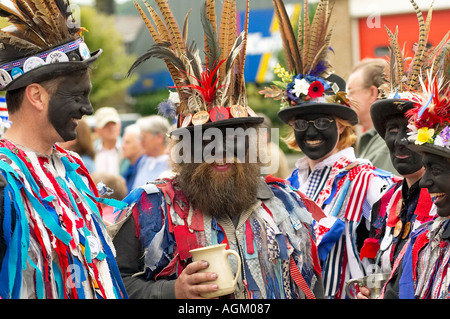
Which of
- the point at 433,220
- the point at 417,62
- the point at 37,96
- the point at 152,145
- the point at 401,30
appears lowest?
the point at 433,220

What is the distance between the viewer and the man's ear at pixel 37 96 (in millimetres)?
2701

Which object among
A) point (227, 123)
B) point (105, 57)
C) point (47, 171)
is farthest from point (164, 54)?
point (105, 57)

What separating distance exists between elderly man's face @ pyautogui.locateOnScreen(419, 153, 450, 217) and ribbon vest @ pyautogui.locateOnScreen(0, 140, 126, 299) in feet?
4.80

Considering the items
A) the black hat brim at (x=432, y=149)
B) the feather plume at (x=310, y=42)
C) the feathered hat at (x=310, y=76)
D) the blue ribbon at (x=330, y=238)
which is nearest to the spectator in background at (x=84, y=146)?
the feathered hat at (x=310, y=76)

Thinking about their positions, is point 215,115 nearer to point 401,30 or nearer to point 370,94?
point 370,94

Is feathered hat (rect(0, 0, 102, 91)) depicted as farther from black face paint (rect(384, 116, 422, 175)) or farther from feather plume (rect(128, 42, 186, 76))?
black face paint (rect(384, 116, 422, 175))

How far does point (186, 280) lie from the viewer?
9.66 feet

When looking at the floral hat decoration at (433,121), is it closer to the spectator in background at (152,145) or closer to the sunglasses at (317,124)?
the sunglasses at (317,124)

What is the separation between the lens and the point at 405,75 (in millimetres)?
3824

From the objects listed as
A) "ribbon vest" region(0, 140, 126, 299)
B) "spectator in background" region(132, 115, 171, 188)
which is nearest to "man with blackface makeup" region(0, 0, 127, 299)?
"ribbon vest" region(0, 140, 126, 299)

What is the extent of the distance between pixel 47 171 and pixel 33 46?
1.69 feet

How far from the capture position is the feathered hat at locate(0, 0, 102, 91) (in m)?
2.67

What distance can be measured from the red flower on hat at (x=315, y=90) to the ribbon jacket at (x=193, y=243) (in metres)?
1.36
